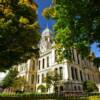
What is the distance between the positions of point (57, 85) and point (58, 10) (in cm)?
3183

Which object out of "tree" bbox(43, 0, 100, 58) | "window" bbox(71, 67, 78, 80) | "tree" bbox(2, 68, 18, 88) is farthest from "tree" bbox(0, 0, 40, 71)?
"tree" bbox(2, 68, 18, 88)

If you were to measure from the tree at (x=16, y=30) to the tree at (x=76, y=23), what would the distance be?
7.92 feet

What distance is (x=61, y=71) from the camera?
148 ft

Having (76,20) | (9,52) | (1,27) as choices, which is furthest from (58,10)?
(9,52)

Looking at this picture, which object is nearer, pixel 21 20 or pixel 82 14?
pixel 82 14

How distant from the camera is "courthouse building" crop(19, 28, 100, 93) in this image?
43.1m

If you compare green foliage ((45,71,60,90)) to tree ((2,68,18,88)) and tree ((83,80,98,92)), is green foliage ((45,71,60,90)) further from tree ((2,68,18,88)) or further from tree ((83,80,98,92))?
tree ((2,68,18,88))

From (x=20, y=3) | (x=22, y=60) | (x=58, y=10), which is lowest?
(x=22, y=60)

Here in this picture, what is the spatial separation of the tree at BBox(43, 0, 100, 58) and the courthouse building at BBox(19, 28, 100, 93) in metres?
22.8

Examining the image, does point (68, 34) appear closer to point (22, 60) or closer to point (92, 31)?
point (92, 31)

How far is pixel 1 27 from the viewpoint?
48.6 feet

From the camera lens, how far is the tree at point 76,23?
37.6 feet

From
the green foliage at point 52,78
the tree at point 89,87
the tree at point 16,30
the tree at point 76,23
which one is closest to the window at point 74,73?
the tree at point 89,87

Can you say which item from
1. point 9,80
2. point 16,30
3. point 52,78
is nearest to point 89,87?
point 52,78
